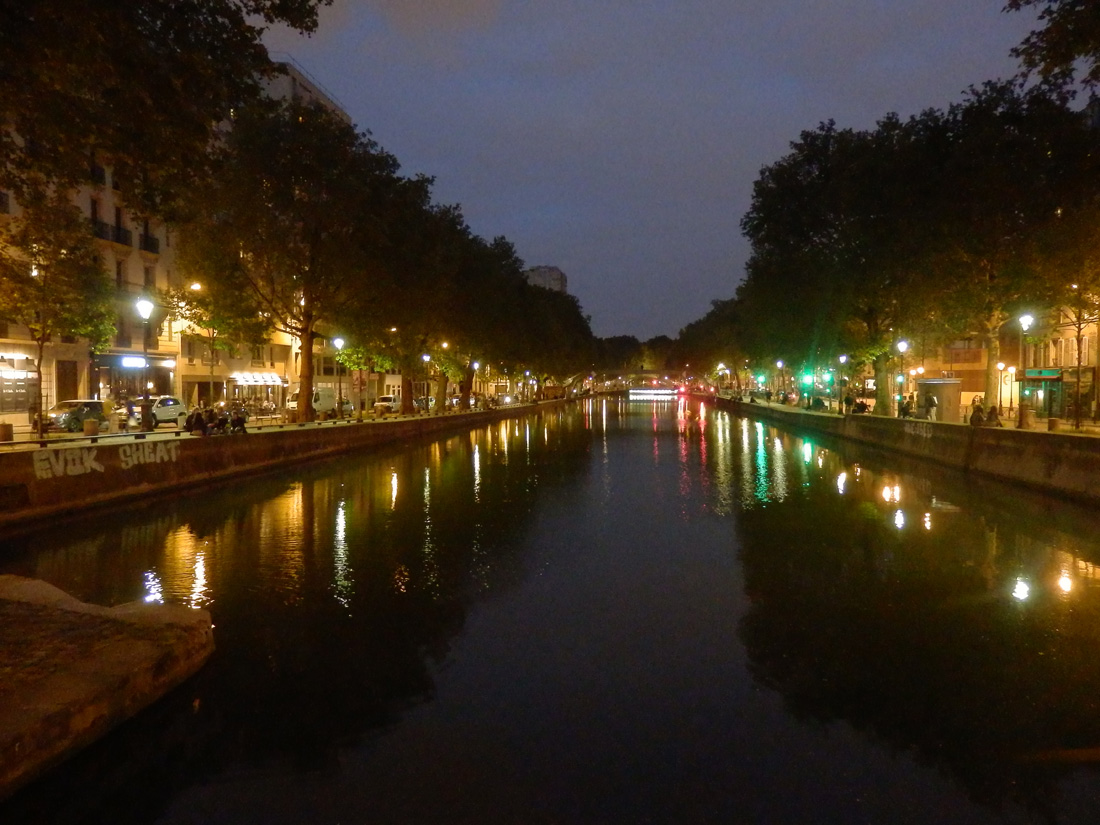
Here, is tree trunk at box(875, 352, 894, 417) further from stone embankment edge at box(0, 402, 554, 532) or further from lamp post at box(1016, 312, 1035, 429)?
stone embankment edge at box(0, 402, 554, 532)

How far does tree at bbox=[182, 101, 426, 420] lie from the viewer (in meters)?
36.5

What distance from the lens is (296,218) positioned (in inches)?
1479

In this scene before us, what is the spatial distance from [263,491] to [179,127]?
12.5 meters

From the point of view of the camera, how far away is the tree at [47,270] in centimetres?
2628

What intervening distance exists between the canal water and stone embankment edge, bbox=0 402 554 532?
1.20 m

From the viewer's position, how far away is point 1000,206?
28.0m

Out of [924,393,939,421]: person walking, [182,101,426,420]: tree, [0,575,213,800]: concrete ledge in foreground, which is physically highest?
[182,101,426,420]: tree

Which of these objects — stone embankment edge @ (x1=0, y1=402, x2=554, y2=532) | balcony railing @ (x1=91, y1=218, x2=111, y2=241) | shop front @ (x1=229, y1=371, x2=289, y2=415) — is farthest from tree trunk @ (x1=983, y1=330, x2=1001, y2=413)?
balcony railing @ (x1=91, y1=218, x2=111, y2=241)

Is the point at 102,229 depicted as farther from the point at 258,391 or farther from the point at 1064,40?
the point at 1064,40

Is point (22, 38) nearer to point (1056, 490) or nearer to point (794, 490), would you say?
point (794, 490)

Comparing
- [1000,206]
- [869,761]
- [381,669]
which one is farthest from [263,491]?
[1000,206]

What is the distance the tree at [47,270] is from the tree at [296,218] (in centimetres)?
642

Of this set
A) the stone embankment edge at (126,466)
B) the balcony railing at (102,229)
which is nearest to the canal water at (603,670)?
the stone embankment edge at (126,466)

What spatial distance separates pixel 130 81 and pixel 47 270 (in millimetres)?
18840
